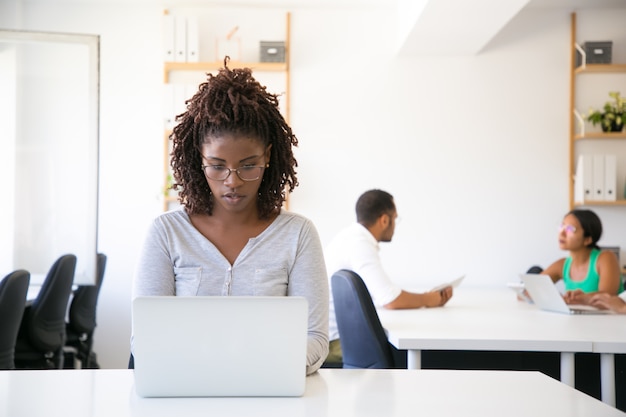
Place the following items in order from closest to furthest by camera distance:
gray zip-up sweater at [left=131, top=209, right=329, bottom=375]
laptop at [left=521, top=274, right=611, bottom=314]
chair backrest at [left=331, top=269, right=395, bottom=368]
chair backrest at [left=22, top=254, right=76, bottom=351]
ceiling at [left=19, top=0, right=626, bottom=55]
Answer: gray zip-up sweater at [left=131, top=209, right=329, bottom=375]
chair backrest at [left=331, top=269, right=395, bottom=368]
laptop at [left=521, top=274, right=611, bottom=314]
chair backrest at [left=22, top=254, right=76, bottom=351]
ceiling at [left=19, top=0, right=626, bottom=55]

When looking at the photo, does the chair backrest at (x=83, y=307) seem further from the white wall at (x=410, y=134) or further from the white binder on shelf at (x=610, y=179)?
the white binder on shelf at (x=610, y=179)

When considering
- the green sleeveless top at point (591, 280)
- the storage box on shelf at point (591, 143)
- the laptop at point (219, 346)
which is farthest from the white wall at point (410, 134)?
the laptop at point (219, 346)

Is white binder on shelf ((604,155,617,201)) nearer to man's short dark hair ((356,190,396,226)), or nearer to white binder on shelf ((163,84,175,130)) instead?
man's short dark hair ((356,190,396,226))

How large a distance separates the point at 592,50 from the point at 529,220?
3.95 feet

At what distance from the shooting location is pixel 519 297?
389 centimetres

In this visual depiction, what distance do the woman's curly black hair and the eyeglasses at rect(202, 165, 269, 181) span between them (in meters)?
0.08

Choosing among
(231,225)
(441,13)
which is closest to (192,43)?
(441,13)

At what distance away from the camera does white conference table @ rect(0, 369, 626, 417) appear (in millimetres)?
1333

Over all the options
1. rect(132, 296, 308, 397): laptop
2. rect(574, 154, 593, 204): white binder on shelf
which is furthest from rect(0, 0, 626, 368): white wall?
rect(132, 296, 308, 397): laptop

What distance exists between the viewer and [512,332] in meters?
2.58

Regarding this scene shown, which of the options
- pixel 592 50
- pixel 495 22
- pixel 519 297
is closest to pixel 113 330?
pixel 519 297

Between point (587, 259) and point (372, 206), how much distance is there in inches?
47.8

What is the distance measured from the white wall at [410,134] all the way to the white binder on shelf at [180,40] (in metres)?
0.23

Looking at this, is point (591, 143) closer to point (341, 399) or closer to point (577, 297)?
point (577, 297)
